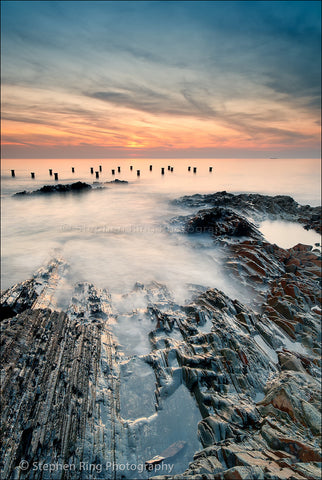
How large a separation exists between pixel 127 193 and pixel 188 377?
44.4 m

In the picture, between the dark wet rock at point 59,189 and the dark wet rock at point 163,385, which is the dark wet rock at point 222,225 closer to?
the dark wet rock at point 163,385

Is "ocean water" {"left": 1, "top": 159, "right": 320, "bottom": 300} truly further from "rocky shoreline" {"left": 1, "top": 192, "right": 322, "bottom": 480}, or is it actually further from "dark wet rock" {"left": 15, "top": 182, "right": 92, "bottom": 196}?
"dark wet rock" {"left": 15, "top": 182, "right": 92, "bottom": 196}

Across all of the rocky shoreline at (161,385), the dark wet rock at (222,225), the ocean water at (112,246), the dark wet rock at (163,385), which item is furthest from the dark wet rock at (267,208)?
the dark wet rock at (163,385)

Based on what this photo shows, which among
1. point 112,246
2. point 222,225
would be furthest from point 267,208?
point 112,246

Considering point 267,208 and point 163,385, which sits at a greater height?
point 267,208

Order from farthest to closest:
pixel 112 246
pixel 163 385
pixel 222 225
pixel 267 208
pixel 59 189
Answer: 1. pixel 59 189
2. pixel 267 208
3. pixel 222 225
4. pixel 112 246
5. pixel 163 385

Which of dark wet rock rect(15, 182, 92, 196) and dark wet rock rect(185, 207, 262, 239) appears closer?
dark wet rock rect(185, 207, 262, 239)

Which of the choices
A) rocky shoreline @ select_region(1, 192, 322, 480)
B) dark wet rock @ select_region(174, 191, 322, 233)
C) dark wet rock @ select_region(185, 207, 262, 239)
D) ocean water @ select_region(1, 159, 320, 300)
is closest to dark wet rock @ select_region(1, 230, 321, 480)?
rocky shoreline @ select_region(1, 192, 322, 480)

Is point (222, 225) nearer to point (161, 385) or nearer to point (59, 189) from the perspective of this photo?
point (161, 385)

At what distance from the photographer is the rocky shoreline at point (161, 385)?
16.2 feet

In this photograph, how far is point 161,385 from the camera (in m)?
6.50

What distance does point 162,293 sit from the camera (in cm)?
1148

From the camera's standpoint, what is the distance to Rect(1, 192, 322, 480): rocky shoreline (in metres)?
4.94

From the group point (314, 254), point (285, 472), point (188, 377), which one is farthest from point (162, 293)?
point (314, 254)
